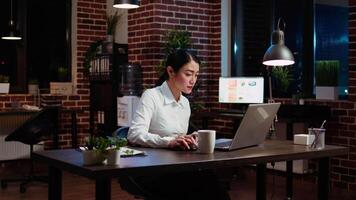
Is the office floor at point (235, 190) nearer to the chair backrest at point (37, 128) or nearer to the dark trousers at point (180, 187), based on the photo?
the chair backrest at point (37, 128)

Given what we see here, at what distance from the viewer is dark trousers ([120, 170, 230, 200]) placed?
2.49 meters

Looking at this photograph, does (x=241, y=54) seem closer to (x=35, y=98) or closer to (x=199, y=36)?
(x=199, y=36)

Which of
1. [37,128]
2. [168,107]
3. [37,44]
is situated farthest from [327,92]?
[37,44]

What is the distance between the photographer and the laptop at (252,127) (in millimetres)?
2436

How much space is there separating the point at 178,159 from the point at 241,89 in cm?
351

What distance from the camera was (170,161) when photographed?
2.15 m

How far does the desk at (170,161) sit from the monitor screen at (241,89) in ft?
8.71

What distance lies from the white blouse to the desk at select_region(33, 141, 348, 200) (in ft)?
0.39

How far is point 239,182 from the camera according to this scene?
543cm

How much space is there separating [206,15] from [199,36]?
0.29 metres

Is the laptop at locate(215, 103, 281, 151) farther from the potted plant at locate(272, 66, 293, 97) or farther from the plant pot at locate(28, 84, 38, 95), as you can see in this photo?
the plant pot at locate(28, 84, 38, 95)

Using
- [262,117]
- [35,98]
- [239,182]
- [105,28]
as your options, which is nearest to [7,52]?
[35,98]

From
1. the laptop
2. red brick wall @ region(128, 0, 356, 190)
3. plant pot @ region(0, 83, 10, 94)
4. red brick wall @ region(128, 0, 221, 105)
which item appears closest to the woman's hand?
the laptop

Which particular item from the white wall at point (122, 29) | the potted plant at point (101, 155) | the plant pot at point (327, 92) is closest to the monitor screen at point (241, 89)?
the plant pot at point (327, 92)
